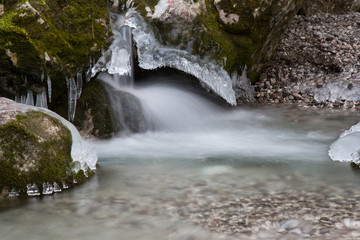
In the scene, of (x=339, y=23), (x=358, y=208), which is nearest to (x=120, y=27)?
(x=358, y=208)

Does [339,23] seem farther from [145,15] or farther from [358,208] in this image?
[358,208]

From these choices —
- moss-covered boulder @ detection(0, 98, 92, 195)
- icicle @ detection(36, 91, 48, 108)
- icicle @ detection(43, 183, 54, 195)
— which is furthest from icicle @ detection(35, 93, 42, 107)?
icicle @ detection(43, 183, 54, 195)

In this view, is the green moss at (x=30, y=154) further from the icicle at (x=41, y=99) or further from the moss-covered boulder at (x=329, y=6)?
the moss-covered boulder at (x=329, y=6)

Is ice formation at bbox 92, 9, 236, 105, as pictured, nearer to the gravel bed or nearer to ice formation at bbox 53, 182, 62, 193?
the gravel bed

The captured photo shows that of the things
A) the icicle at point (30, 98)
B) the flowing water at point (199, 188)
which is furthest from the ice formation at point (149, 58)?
the icicle at point (30, 98)

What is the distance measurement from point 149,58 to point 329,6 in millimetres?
6890

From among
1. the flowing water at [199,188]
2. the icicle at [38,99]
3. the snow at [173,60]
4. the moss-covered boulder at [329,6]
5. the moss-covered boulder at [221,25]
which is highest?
the moss-covered boulder at [329,6]

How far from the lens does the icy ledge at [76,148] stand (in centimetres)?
436

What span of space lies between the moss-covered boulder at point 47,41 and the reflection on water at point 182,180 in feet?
4.03

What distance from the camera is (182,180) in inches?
178

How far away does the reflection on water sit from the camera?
3408mm

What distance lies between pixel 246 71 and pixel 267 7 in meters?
1.27

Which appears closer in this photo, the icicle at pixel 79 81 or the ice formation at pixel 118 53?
the icicle at pixel 79 81

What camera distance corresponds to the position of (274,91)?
893cm
